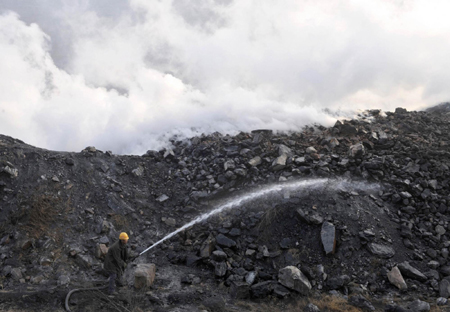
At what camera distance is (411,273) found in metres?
9.04

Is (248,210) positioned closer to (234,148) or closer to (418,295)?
(234,148)

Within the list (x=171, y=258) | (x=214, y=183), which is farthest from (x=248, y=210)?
(x=171, y=258)

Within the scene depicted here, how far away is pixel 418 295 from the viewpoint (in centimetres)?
846

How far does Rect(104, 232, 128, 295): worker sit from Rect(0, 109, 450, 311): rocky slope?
1.45ft

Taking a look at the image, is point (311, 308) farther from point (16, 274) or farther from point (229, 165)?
point (16, 274)

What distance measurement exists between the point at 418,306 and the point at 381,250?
237 cm

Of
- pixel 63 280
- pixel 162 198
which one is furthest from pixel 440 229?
pixel 63 280

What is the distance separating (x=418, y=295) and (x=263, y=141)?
9.77m

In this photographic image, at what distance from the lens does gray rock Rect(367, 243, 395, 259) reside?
969cm

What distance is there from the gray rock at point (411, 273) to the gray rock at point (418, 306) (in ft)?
4.76

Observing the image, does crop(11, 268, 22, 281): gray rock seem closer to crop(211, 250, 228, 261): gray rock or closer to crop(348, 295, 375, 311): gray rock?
crop(211, 250, 228, 261): gray rock

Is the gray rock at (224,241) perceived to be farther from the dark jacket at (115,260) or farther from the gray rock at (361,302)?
the gray rock at (361,302)

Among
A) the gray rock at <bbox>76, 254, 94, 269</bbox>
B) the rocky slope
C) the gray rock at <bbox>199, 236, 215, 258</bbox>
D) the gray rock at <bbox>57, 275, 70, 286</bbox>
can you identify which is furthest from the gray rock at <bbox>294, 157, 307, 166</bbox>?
the gray rock at <bbox>57, 275, 70, 286</bbox>

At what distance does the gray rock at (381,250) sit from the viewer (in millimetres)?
9688
